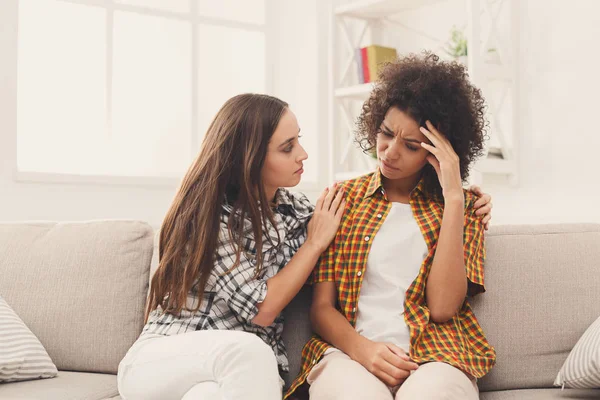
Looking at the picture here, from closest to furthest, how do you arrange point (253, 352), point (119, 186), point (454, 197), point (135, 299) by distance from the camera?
point (253, 352), point (454, 197), point (135, 299), point (119, 186)

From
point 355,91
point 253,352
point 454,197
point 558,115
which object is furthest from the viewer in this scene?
point 355,91

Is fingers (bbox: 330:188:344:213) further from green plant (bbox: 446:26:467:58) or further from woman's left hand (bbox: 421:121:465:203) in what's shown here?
green plant (bbox: 446:26:467:58)

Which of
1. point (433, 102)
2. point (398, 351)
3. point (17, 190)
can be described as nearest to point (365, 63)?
point (17, 190)

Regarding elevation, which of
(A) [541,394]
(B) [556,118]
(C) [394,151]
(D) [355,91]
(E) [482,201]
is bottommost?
(A) [541,394]

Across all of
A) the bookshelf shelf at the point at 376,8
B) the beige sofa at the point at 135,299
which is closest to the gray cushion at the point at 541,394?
the beige sofa at the point at 135,299

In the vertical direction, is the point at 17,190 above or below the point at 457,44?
below

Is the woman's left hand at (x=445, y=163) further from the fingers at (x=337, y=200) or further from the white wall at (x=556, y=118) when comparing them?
the white wall at (x=556, y=118)

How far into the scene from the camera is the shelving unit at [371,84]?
2.97 m

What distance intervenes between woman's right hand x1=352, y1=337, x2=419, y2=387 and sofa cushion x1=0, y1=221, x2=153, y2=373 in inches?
25.3

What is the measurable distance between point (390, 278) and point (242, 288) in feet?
1.08

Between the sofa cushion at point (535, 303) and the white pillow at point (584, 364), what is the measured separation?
0.08 meters

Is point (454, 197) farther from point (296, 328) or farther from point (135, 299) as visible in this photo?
point (135, 299)

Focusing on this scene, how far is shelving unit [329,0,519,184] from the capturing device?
2.97 m

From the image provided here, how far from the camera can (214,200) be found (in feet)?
5.28
